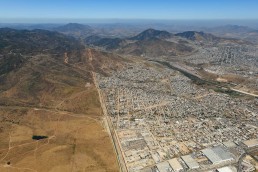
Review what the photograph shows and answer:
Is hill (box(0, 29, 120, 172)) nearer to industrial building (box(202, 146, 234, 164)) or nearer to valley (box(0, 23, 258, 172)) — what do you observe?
valley (box(0, 23, 258, 172))

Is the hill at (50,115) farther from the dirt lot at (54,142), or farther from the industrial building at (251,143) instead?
the industrial building at (251,143)

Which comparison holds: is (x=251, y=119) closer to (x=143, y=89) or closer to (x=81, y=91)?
(x=143, y=89)

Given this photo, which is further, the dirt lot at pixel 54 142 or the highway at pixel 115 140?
the dirt lot at pixel 54 142

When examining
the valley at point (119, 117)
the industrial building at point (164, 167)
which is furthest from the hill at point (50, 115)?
the industrial building at point (164, 167)

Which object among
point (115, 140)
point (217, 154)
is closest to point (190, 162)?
point (217, 154)

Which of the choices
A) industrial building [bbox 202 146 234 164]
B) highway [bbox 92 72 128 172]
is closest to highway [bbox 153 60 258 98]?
industrial building [bbox 202 146 234 164]
